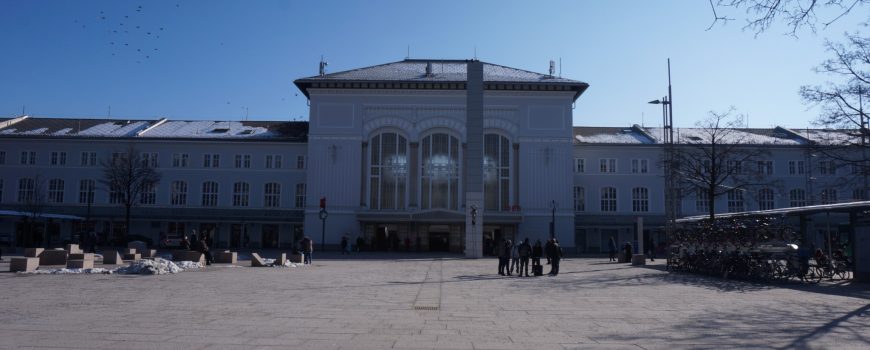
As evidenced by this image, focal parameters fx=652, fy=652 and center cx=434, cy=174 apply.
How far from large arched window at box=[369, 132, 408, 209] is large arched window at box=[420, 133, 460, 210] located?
165 centimetres

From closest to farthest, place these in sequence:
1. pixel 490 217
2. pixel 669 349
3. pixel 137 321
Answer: pixel 669 349 < pixel 137 321 < pixel 490 217

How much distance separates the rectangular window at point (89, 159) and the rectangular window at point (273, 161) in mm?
16288

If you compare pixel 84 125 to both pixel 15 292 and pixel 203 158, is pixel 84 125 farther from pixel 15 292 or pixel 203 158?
pixel 15 292

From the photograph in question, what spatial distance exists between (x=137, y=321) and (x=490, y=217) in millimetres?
44795

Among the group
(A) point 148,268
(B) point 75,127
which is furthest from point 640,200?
(B) point 75,127

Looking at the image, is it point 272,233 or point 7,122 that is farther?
point 7,122

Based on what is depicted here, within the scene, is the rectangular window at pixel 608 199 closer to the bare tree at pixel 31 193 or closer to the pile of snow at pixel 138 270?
the pile of snow at pixel 138 270

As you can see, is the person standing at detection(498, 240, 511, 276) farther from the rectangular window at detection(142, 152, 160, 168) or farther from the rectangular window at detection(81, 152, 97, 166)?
the rectangular window at detection(81, 152, 97, 166)

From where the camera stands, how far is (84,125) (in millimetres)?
66438

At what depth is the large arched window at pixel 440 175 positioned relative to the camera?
56531 millimetres

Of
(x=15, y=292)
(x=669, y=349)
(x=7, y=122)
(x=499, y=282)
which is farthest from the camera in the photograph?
(x=7, y=122)

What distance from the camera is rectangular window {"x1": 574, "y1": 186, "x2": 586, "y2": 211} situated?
61.4 meters

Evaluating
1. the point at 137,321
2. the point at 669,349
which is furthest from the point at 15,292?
the point at 669,349

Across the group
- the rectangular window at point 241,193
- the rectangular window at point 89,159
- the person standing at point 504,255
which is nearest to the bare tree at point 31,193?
the rectangular window at point 89,159
